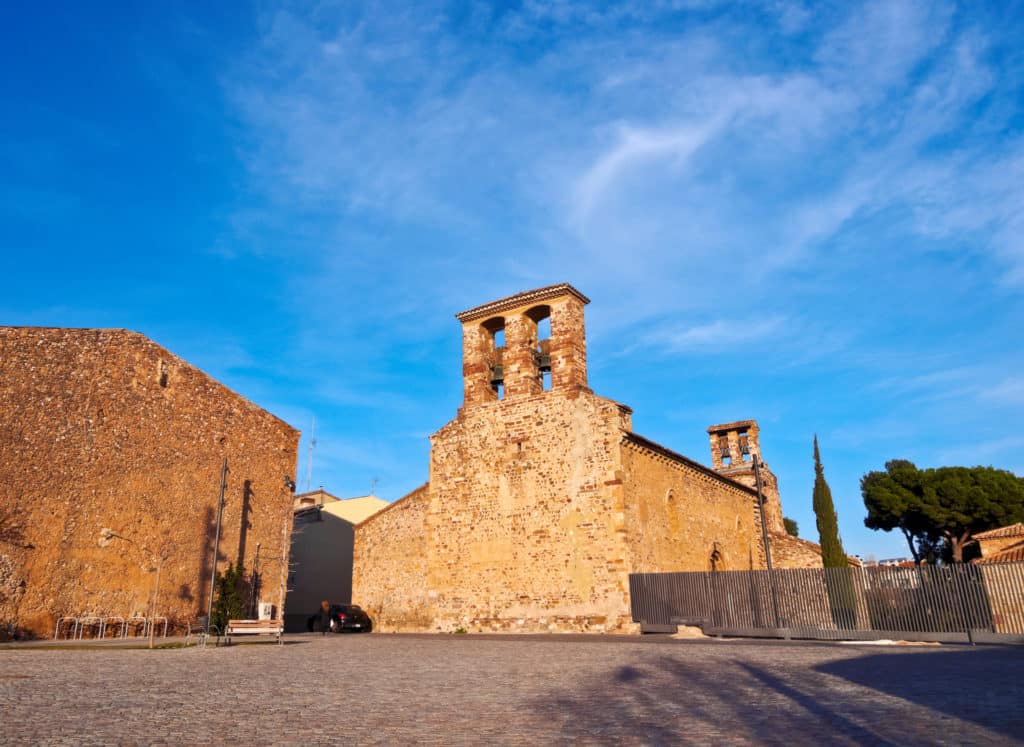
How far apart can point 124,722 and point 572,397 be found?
1667cm

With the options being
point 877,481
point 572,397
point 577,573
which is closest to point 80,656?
point 577,573

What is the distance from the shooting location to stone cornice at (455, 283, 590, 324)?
22.0 m

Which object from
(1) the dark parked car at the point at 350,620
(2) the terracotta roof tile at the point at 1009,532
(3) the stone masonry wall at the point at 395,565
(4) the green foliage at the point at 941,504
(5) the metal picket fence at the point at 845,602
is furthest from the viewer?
(4) the green foliage at the point at 941,504

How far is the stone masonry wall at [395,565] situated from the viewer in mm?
23750

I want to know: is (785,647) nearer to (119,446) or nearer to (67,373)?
(119,446)

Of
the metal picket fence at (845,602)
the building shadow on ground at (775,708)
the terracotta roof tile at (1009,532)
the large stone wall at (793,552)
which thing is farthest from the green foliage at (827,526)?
the building shadow on ground at (775,708)

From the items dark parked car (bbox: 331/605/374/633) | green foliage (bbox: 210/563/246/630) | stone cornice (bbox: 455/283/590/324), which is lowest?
dark parked car (bbox: 331/605/374/633)

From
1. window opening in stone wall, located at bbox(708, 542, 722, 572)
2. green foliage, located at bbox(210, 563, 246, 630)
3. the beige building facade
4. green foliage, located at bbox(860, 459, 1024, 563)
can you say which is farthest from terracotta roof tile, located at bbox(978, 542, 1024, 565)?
the beige building facade

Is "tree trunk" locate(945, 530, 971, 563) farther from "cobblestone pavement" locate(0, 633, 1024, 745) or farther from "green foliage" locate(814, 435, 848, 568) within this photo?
"cobblestone pavement" locate(0, 633, 1024, 745)

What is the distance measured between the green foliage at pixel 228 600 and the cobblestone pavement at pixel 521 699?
318 inches

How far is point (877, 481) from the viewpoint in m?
44.7

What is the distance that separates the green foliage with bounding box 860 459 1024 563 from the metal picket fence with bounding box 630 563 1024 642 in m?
27.7

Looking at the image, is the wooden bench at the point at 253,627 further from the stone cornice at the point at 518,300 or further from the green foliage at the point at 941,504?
the green foliage at the point at 941,504

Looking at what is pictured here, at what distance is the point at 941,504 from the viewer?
1609 inches
